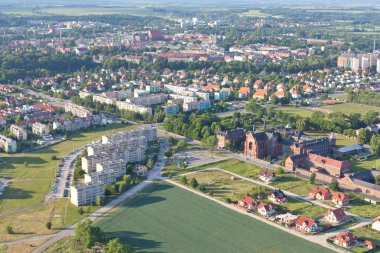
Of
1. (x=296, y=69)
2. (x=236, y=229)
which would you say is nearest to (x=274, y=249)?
(x=236, y=229)

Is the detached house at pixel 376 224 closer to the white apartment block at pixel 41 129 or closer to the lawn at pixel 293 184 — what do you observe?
the lawn at pixel 293 184

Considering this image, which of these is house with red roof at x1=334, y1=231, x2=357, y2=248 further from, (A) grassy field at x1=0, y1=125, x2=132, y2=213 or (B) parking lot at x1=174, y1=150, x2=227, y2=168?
(A) grassy field at x1=0, y1=125, x2=132, y2=213

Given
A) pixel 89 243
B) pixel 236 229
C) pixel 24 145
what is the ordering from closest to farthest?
pixel 89 243 → pixel 236 229 → pixel 24 145

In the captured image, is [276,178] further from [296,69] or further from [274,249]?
[296,69]

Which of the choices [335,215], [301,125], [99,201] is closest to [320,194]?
[335,215]

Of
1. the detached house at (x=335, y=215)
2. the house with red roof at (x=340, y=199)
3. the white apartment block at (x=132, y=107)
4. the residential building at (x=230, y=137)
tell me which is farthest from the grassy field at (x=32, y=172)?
the house with red roof at (x=340, y=199)

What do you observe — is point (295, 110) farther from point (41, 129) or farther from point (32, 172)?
point (32, 172)
